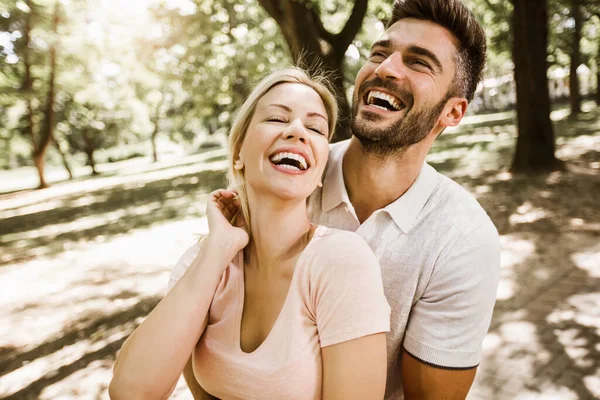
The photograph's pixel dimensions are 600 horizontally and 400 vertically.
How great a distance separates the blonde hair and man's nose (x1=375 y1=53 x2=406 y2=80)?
38cm

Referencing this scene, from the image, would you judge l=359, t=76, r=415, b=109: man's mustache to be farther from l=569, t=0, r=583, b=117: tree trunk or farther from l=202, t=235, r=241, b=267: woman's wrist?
l=569, t=0, r=583, b=117: tree trunk

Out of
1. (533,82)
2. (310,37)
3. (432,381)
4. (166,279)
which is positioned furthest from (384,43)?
(533,82)

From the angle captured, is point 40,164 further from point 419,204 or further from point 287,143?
point 419,204

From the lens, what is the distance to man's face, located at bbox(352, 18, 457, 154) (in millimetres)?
2543

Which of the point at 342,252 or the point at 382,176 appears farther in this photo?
the point at 382,176

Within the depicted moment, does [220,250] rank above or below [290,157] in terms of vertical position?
below

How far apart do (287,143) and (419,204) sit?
2.55ft

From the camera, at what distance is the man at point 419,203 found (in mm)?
2115

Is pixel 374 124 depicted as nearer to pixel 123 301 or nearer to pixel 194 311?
pixel 194 311

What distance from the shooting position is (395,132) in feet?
8.34

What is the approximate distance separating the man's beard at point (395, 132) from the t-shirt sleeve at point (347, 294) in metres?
0.90

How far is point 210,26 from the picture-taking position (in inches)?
728

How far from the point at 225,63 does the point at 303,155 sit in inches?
922

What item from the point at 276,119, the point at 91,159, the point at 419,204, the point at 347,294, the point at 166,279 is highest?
the point at 276,119
